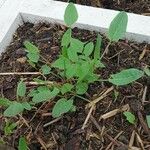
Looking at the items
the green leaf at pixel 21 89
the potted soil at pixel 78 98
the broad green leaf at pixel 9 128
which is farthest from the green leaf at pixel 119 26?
the broad green leaf at pixel 9 128

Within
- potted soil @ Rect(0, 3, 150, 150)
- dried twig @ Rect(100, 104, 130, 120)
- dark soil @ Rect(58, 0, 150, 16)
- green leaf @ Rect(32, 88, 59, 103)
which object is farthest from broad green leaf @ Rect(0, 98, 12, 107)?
dark soil @ Rect(58, 0, 150, 16)

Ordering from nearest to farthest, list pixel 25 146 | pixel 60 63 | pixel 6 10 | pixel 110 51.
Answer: pixel 25 146
pixel 60 63
pixel 110 51
pixel 6 10

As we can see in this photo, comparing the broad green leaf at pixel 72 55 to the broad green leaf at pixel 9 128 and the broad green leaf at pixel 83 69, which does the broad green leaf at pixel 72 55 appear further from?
the broad green leaf at pixel 9 128

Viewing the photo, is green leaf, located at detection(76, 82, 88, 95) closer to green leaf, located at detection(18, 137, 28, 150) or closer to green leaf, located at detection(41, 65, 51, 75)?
green leaf, located at detection(41, 65, 51, 75)

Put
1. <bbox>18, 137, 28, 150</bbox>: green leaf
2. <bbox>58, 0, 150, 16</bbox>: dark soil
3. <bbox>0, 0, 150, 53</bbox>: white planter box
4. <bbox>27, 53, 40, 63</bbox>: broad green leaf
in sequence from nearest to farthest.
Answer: <bbox>18, 137, 28, 150</bbox>: green leaf → <bbox>27, 53, 40, 63</bbox>: broad green leaf → <bbox>0, 0, 150, 53</bbox>: white planter box → <bbox>58, 0, 150, 16</bbox>: dark soil

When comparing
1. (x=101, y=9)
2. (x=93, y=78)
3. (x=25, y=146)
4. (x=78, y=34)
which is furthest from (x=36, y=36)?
Result: (x=25, y=146)

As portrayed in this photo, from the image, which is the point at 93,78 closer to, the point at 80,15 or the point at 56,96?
the point at 56,96

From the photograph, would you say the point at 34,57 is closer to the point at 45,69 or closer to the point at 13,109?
the point at 45,69
